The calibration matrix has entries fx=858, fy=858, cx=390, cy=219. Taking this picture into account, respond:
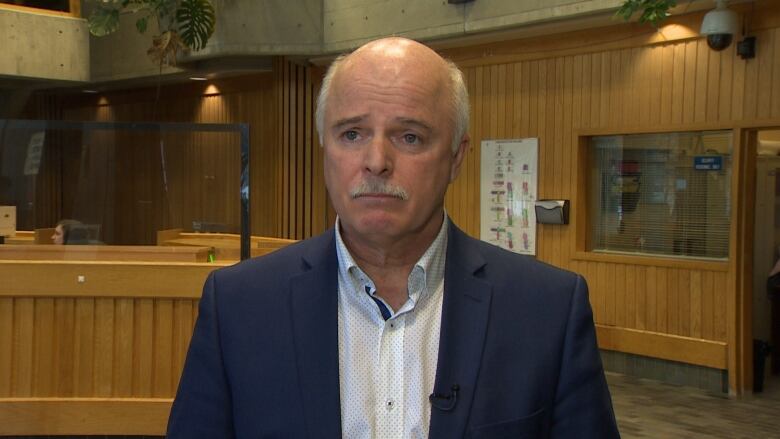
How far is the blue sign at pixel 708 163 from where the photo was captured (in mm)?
7096

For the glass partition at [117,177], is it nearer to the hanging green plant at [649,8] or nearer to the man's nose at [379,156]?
the hanging green plant at [649,8]

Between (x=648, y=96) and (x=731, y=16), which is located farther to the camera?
(x=648, y=96)

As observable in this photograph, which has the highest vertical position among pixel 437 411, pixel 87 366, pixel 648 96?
pixel 648 96

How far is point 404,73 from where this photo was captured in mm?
1447

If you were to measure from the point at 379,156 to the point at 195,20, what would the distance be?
8453 mm

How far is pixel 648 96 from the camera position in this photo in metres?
7.47

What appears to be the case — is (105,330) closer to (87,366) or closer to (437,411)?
(87,366)

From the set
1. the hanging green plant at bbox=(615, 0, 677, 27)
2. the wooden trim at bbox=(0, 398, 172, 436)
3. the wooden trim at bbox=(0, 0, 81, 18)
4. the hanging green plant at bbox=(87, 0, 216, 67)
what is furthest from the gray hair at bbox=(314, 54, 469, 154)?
the wooden trim at bbox=(0, 0, 81, 18)

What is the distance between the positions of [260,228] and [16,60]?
3625mm

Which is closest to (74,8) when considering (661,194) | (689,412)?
(661,194)

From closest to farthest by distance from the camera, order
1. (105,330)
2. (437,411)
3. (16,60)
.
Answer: (437,411)
(105,330)
(16,60)

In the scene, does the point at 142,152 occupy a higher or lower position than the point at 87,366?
higher

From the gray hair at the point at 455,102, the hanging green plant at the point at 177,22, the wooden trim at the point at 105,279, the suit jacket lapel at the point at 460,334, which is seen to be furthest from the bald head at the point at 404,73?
the hanging green plant at the point at 177,22

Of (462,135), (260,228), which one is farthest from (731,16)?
(260,228)
